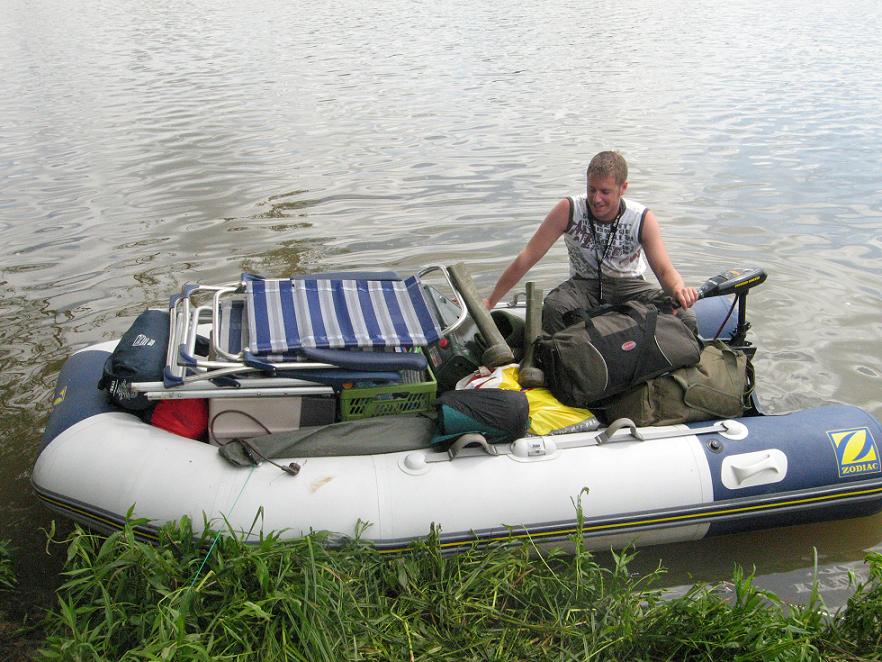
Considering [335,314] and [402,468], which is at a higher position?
[335,314]

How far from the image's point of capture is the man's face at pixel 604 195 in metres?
3.88

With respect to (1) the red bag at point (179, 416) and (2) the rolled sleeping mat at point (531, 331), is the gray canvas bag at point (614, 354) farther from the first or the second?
(1) the red bag at point (179, 416)

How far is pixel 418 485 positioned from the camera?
128 inches

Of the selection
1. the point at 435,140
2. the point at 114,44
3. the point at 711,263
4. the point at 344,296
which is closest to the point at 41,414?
the point at 344,296

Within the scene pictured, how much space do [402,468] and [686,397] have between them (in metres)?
1.30

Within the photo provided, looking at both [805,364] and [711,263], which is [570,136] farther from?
[805,364]

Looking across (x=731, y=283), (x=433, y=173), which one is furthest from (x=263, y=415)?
(x=433, y=173)

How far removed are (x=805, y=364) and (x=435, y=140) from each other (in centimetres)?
579

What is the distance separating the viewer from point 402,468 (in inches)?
130

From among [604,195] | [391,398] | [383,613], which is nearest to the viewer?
[383,613]

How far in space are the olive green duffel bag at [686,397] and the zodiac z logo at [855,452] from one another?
1.38ft

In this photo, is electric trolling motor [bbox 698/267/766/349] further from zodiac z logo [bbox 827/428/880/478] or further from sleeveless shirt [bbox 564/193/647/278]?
zodiac z logo [bbox 827/428/880/478]

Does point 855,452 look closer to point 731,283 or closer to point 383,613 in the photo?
point 731,283

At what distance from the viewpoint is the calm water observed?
5133 mm
